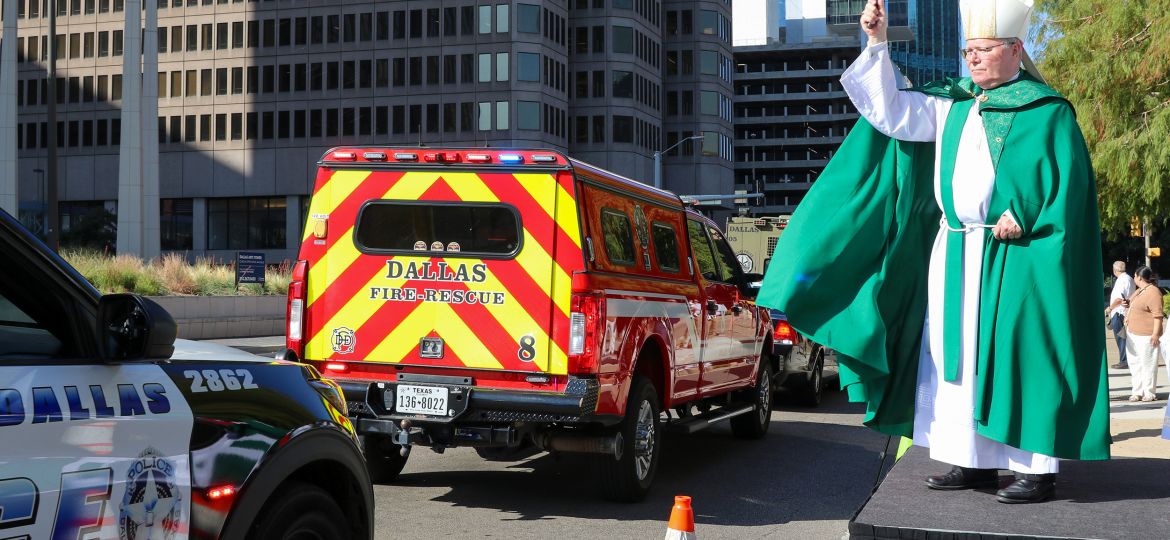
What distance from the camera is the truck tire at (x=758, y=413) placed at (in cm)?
1155

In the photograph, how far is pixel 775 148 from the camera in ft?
463

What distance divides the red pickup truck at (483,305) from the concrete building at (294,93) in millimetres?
58510

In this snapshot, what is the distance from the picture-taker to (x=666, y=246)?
928 cm

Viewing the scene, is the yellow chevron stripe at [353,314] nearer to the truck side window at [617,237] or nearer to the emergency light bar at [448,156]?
the emergency light bar at [448,156]

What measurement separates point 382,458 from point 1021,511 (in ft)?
17.3

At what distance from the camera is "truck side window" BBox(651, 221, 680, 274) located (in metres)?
9.06

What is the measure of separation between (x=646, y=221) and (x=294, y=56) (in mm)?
65058

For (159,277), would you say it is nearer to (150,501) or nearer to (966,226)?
(966,226)

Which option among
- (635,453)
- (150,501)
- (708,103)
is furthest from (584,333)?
(708,103)

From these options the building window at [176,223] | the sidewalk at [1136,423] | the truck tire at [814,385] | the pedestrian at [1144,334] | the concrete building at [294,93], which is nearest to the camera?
the sidewalk at [1136,423]

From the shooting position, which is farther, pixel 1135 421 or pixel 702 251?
pixel 1135 421

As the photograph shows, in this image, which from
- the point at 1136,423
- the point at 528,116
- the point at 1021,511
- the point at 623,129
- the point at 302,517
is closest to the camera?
the point at 302,517

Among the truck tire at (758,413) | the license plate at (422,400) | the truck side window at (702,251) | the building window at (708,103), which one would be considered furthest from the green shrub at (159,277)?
the building window at (708,103)

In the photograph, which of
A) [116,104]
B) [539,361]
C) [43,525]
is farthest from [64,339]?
[116,104]
